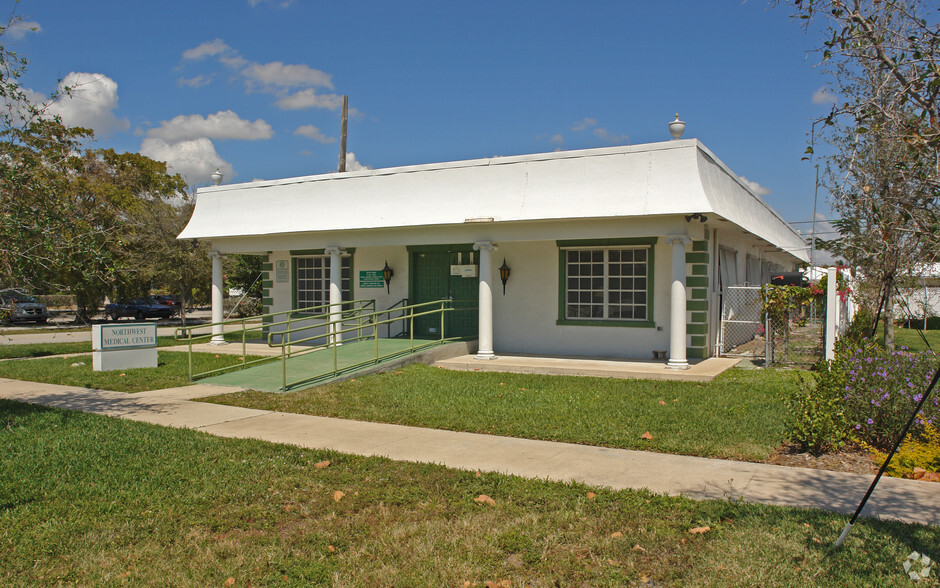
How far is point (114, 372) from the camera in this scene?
14.1 m

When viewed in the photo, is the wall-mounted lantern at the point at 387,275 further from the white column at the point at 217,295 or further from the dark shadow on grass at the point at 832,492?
the dark shadow on grass at the point at 832,492

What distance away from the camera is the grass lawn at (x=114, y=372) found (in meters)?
12.7

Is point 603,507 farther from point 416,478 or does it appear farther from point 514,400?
point 514,400

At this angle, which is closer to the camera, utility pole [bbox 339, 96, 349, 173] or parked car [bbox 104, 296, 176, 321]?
utility pole [bbox 339, 96, 349, 173]

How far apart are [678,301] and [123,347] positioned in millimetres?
11375

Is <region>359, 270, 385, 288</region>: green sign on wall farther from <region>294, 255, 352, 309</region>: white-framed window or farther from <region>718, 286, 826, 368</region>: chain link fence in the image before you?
<region>718, 286, 826, 368</region>: chain link fence

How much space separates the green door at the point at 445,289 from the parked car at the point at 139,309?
2598 cm

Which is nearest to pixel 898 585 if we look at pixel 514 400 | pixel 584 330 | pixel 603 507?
pixel 603 507

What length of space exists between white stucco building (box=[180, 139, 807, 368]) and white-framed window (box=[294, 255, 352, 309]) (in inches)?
2.8

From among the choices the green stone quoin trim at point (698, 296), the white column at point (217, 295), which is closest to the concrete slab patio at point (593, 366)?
the green stone quoin trim at point (698, 296)

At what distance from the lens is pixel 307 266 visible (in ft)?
64.3

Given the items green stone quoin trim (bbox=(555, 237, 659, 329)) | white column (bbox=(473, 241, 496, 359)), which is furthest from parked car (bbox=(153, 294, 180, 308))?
green stone quoin trim (bbox=(555, 237, 659, 329))

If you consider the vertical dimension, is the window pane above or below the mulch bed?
above

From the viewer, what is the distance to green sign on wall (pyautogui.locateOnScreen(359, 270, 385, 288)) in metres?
17.9
